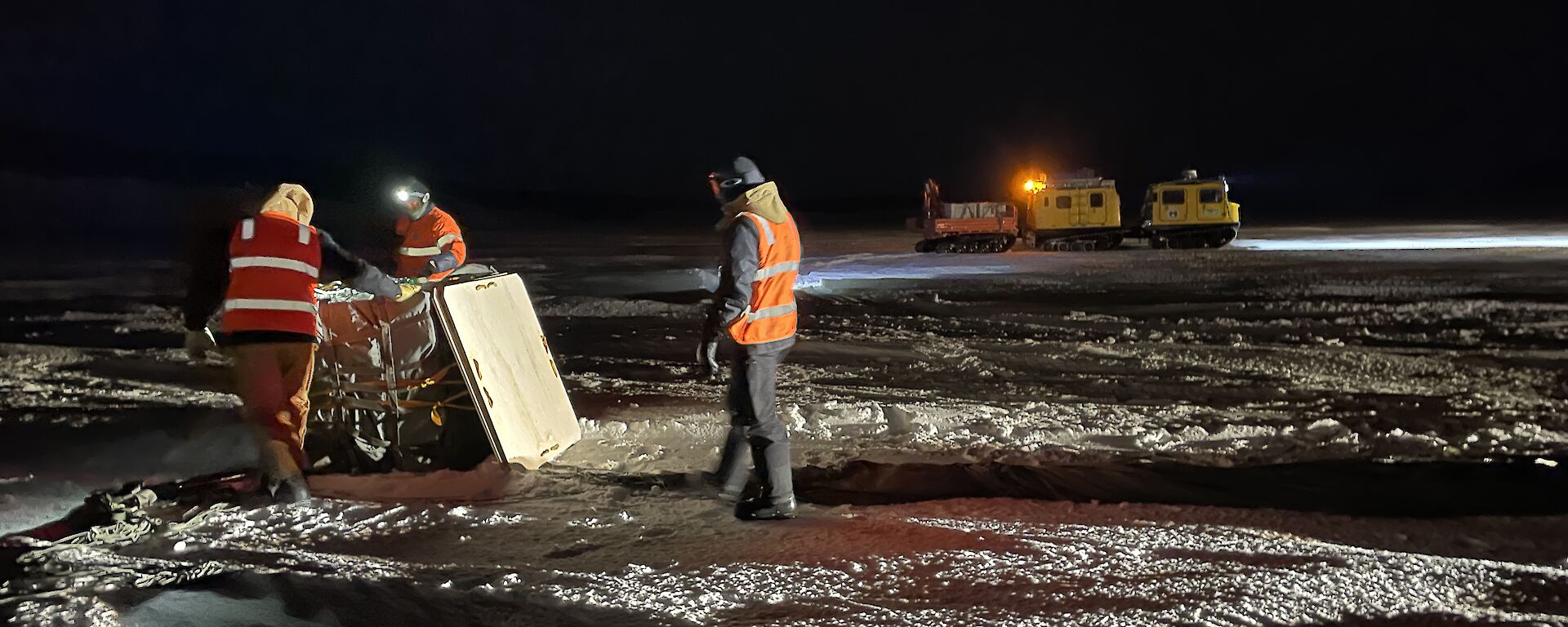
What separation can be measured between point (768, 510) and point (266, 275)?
2339 mm

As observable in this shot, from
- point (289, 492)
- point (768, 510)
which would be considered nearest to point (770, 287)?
point (768, 510)

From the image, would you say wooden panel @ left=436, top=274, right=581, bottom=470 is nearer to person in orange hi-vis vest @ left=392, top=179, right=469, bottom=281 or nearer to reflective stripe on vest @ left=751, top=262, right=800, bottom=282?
person in orange hi-vis vest @ left=392, top=179, right=469, bottom=281

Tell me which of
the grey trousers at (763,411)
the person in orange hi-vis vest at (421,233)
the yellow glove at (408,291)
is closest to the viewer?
the grey trousers at (763,411)

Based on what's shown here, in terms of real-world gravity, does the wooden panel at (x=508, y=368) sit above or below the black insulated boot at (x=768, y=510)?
above

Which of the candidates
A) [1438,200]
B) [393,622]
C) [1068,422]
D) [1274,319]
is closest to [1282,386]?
[1068,422]

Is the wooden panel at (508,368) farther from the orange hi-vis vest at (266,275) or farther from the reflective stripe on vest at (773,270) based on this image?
the reflective stripe on vest at (773,270)

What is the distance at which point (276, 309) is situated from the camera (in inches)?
189

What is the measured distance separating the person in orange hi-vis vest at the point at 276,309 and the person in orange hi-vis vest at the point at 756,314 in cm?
166

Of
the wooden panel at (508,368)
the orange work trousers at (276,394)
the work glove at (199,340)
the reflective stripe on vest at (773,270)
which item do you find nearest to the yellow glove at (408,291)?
the wooden panel at (508,368)

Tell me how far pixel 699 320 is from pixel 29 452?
23.9ft

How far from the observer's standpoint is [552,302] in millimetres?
14469

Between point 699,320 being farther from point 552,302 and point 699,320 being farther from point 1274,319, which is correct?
point 1274,319

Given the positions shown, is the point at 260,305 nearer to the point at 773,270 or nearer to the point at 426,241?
the point at 773,270

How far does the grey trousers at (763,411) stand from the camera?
4684mm
